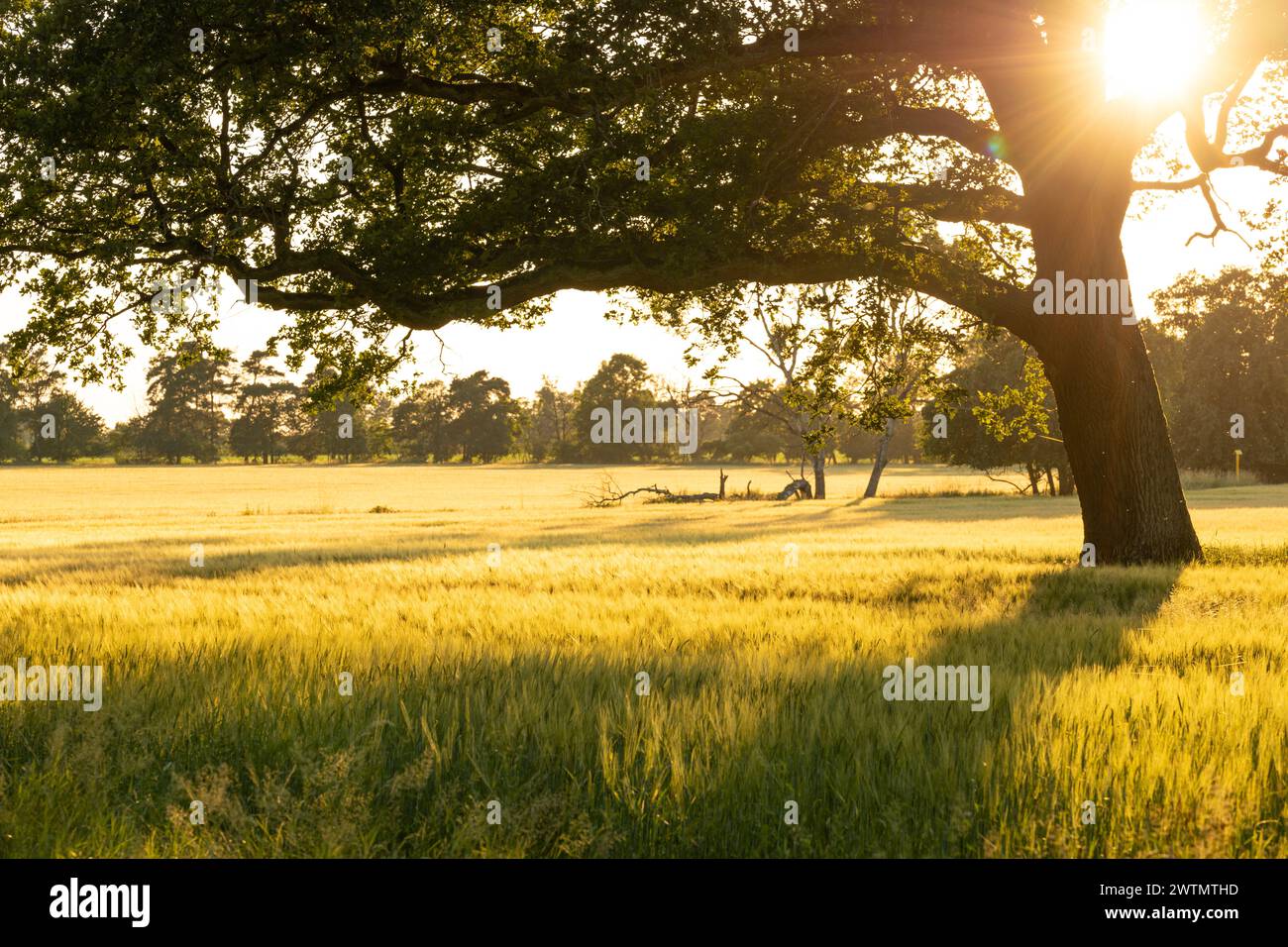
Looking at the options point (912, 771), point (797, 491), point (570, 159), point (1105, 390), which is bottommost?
point (797, 491)

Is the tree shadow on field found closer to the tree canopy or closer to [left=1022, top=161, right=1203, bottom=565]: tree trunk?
the tree canopy

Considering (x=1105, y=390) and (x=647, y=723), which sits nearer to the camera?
(x=647, y=723)

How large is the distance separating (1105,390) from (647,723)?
12.6 m

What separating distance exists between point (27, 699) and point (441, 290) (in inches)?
318

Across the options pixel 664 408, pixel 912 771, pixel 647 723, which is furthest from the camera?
pixel 664 408

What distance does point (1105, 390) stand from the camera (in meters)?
14.9

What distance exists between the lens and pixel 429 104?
13805mm

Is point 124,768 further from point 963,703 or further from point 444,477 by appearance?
point 444,477

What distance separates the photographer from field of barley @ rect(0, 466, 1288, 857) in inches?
147

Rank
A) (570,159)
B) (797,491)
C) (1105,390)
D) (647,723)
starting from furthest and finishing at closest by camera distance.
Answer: (797,491) → (1105,390) → (570,159) → (647,723)

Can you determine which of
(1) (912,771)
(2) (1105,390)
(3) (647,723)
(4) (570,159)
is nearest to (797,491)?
(2) (1105,390)

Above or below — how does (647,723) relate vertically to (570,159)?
below

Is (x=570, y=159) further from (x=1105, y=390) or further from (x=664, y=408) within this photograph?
(x=664, y=408)

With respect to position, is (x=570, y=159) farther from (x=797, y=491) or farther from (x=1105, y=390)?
(x=797, y=491)
